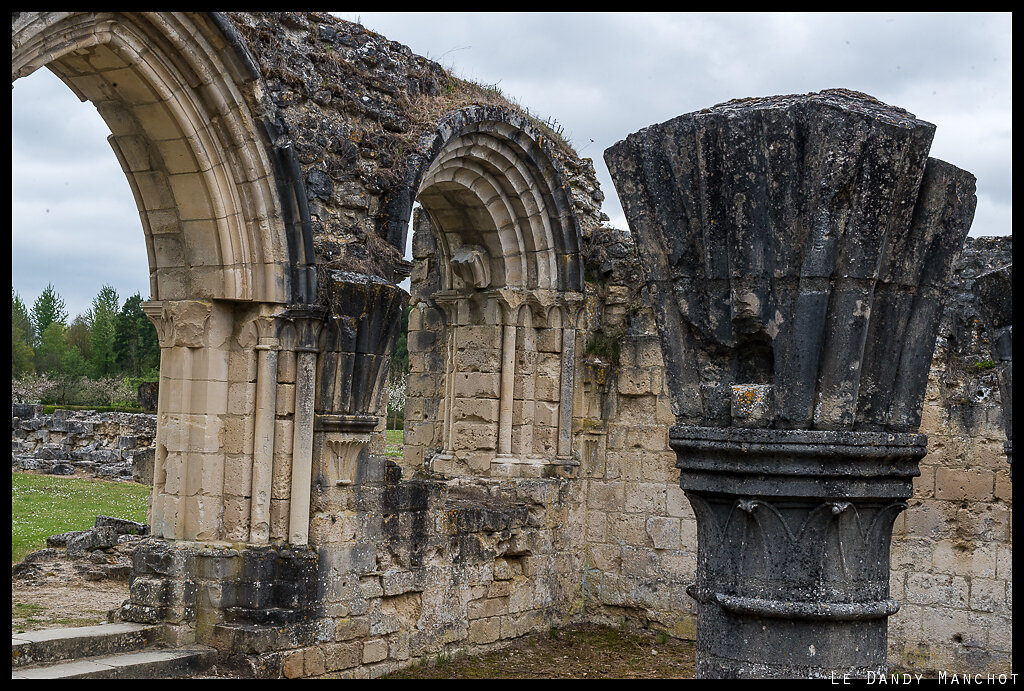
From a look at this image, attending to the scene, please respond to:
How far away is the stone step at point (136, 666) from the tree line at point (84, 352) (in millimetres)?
28379

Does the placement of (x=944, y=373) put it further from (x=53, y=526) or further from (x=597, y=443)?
(x=53, y=526)

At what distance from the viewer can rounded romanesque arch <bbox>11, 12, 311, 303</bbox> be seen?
21.3 ft

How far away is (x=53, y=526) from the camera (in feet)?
39.1

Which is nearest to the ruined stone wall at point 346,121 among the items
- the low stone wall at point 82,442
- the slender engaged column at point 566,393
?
the slender engaged column at point 566,393

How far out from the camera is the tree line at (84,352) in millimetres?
36094

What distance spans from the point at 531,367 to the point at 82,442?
12.5 m

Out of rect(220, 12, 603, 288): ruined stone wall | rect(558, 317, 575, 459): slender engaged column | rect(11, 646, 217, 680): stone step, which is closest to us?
rect(11, 646, 217, 680): stone step

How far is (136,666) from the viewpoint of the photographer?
6.25 metres

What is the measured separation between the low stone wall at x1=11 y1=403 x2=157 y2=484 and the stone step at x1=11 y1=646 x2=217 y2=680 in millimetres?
11809

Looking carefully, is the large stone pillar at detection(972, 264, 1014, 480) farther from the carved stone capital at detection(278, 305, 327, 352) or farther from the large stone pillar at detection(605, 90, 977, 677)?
the carved stone capital at detection(278, 305, 327, 352)

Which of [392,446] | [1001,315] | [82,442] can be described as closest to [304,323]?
[1001,315]

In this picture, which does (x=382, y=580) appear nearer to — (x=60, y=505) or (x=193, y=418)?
(x=193, y=418)

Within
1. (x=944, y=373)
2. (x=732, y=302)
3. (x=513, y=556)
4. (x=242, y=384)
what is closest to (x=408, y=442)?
(x=513, y=556)

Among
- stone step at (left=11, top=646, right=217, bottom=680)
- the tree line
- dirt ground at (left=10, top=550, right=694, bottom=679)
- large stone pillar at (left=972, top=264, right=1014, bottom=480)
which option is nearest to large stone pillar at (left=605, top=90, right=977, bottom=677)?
large stone pillar at (left=972, top=264, right=1014, bottom=480)
